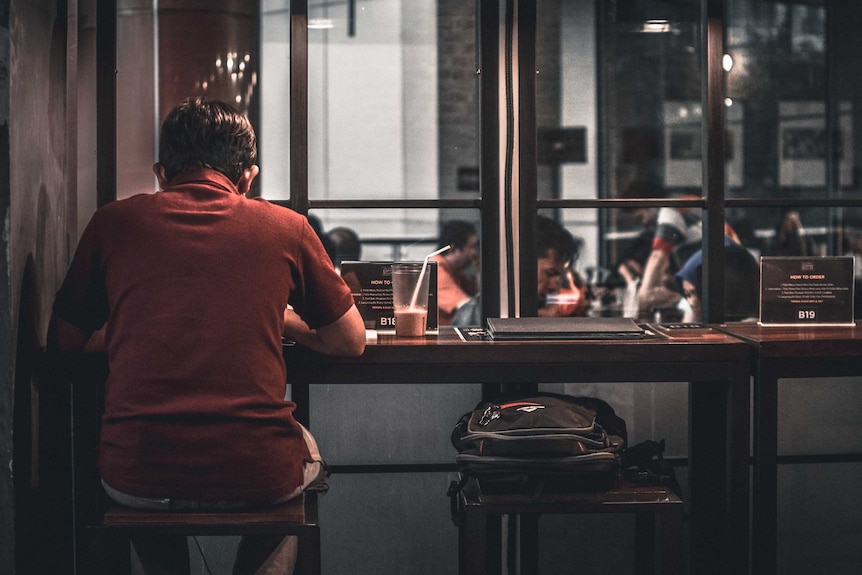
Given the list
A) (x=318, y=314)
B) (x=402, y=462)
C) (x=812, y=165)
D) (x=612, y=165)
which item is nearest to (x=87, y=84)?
(x=318, y=314)

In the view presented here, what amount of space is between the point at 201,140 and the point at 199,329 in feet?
1.30

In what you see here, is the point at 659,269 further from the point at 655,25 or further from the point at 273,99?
the point at 273,99

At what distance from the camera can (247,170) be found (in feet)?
6.26

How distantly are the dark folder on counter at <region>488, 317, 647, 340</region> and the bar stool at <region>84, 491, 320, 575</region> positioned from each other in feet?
2.03

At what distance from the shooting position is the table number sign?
7.53ft

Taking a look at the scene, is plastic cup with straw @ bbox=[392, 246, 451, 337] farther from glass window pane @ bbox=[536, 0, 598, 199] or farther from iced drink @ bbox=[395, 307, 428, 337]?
glass window pane @ bbox=[536, 0, 598, 199]

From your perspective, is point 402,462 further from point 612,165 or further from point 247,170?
point 612,165

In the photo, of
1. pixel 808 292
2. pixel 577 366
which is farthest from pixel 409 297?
pixel 808 292

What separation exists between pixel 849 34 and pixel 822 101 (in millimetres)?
1990

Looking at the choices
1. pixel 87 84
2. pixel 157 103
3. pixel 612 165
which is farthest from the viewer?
pixel 612 165

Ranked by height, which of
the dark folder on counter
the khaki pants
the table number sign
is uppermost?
the table number sign

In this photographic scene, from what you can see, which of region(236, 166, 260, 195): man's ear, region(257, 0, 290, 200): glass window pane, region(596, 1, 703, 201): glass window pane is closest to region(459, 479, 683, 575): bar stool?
region(236, 166, 260, 195): man's ear

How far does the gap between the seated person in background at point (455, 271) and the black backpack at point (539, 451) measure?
6.28ft

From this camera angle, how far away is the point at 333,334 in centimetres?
188
